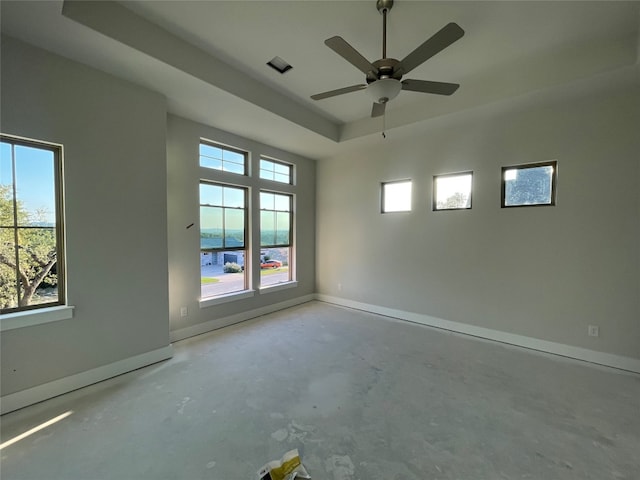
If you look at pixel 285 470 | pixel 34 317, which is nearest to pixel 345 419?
pixel 285 470

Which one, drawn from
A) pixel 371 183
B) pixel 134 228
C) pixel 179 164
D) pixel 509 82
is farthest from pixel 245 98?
pixel 509 82

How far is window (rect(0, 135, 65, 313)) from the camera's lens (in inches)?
84.7

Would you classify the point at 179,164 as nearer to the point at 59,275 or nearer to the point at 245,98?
the point at 245,98

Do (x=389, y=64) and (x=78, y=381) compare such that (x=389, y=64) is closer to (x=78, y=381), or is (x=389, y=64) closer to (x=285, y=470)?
(x=285, y=470)

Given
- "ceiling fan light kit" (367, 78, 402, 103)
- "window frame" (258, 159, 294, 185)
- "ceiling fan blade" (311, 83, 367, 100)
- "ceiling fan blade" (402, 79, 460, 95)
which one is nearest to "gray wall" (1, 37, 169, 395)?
"window frame" (258, 159, 294, 185)

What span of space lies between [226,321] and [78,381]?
1.80 m

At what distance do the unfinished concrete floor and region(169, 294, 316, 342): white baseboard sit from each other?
0.36 metres

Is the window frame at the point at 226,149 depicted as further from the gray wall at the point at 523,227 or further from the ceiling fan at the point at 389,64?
the ceiling fan at the point at 389,64

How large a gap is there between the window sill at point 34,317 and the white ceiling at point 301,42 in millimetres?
2219

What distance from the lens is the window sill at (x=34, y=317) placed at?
2082 millimetres

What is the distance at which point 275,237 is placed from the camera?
4957 mm

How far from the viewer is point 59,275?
2381mm

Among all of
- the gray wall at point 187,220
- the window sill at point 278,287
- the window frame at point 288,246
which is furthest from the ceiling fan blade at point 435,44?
the window sill at point 278,287

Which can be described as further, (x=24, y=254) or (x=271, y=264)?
(x=271, y=264)
